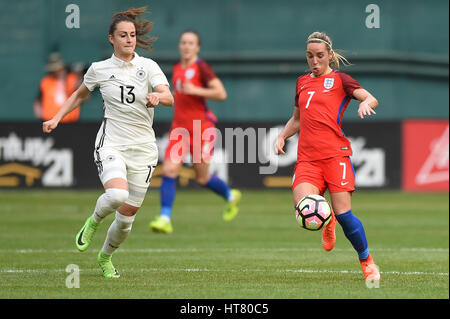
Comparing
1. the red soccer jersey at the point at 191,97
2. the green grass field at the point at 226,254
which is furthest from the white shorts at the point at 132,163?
the red soccer jersey at the point at 191,97

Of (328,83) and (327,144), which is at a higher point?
(328,83)

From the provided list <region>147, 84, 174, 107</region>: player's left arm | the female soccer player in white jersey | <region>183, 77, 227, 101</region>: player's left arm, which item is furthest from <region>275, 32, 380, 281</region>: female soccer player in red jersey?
<region>183, 77, 227, 101</region>: player's left arm

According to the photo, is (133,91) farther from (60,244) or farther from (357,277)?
(60,244)

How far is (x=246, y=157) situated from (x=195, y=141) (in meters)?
8.10

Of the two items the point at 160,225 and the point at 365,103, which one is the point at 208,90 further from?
the point at 365,103

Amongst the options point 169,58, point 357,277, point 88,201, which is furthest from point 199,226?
point 169,58

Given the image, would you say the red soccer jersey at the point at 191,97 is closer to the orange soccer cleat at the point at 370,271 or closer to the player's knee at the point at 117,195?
the player's knee at the point at 117,195

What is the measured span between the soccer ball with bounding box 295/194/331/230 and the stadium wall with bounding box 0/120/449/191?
13.9 m

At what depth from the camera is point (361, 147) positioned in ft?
74.2

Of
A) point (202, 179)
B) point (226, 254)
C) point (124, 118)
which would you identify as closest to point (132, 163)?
point (124, 118)

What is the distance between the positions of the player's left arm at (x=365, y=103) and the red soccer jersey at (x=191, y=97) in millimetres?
Answer: 6160

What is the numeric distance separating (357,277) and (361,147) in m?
13.6

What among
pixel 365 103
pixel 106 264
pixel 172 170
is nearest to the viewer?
pixel 365 103

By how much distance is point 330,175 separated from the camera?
8.91 meters
